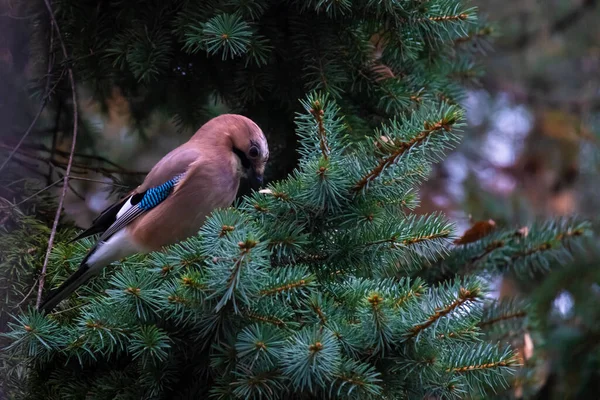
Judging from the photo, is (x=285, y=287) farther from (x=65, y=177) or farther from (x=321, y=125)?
(x=65, y=177)

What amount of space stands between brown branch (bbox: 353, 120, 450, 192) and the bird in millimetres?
885

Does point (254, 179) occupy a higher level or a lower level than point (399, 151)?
lower

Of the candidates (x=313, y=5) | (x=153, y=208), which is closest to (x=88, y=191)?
(x=153, y=208)

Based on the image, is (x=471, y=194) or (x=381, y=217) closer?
(x=381, y=217)

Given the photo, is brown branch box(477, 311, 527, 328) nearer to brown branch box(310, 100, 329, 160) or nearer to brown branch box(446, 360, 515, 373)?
brown branch box(446, 360, 515, 373)

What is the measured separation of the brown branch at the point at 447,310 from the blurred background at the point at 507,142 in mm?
1343

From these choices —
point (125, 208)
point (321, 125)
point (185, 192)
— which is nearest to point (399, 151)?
point (321, 125)

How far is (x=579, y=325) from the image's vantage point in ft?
12.2

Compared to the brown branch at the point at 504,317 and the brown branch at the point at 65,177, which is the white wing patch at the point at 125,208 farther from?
the brown branch at the point at 504,317

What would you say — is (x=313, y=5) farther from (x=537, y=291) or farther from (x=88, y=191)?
(x=88, y=191)

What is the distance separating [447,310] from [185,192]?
4.40 ft

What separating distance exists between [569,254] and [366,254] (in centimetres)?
132

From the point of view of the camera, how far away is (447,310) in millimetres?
2131

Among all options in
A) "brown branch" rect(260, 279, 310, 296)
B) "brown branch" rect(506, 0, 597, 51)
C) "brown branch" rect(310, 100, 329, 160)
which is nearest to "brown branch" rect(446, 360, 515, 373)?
"brown branch" rect(260, 279, 310, 296)
